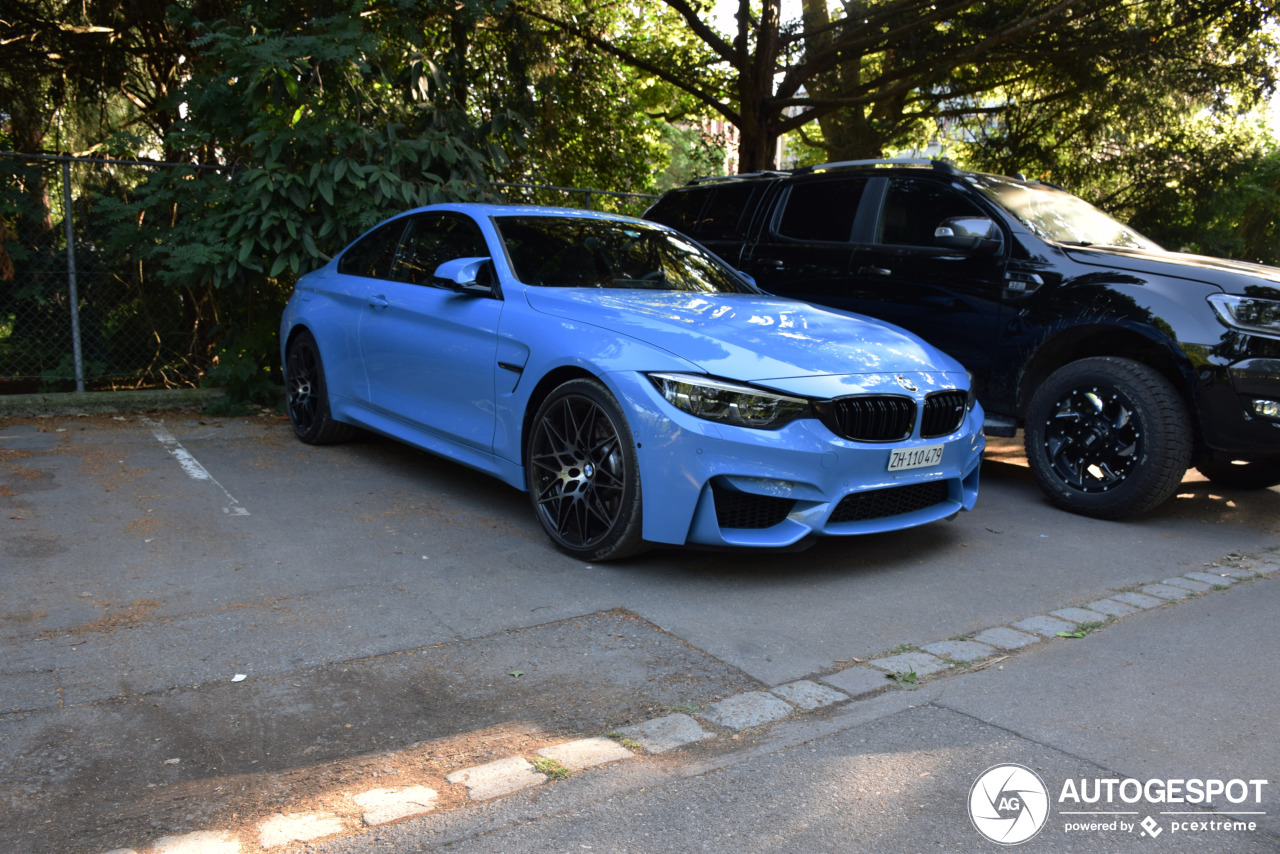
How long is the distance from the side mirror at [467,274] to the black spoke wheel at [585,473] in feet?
2.73

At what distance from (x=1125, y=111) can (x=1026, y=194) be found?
773 centimetres

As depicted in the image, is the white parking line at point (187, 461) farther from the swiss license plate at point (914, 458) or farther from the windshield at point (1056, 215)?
the windshield at point (1056, 215)

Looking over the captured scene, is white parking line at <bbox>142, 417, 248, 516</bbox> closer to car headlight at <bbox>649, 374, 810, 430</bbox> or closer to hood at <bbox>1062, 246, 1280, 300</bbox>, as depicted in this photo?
car headlight at <bbox>649, 374, 810, 430</bbox>

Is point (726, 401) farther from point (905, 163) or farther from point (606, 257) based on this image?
point (905, 163)

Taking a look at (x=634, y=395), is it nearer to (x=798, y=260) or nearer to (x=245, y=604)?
(x=245, y=604)

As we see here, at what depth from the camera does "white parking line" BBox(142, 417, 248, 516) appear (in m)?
5.68

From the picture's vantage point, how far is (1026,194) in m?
6.93

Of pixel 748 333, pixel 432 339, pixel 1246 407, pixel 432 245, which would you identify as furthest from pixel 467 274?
pixel 1246 407

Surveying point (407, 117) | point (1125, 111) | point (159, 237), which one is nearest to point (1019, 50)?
point (1125, 111)

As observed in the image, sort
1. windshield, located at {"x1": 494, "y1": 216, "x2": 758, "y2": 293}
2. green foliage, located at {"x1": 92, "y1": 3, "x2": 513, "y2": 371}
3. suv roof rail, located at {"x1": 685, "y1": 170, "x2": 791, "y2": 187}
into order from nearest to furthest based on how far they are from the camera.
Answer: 1. windshield, located at {"x1": 494, "y1": 216, "x2": 758, "y2": 293}
2. green foliage, located at {"x1": 92, "y1": 3, "x2": 513, "y2": 371}
3. suv roof rail, located at {"x1": 685, "y1": 170, "x2": 791, "y2": 187}

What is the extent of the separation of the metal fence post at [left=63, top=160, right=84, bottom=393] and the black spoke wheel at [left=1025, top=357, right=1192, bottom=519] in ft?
23.7

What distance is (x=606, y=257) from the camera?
5.80 metres

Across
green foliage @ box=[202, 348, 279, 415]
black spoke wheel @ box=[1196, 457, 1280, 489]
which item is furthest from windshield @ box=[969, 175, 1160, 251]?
green foliage @ box=[202, 348, 279, 415]

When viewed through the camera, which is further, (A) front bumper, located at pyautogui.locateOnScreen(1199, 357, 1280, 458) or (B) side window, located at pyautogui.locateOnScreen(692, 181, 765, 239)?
(B) side window, located at pyautogui.locateOnScreen(692, 181, 765, 239)
